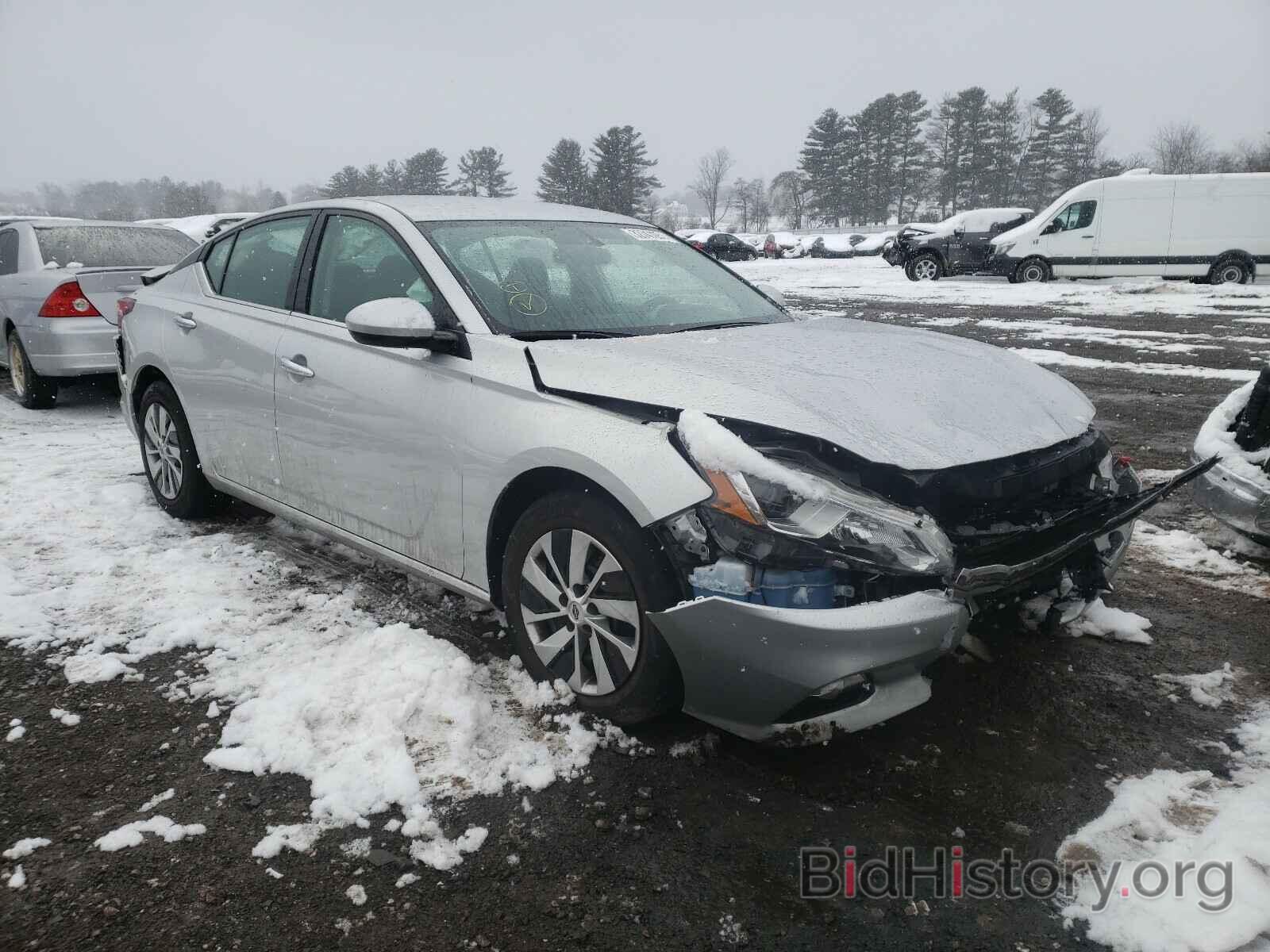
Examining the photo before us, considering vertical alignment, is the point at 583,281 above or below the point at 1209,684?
above

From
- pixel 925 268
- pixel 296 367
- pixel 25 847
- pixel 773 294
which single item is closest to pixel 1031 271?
pixel 925 268

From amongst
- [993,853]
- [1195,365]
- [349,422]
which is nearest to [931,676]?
[993,853]

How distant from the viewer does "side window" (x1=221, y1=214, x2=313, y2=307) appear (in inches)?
150

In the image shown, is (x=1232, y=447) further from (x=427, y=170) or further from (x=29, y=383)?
(x=427, y=170)

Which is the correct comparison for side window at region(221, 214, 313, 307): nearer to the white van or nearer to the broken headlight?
the broken headlight

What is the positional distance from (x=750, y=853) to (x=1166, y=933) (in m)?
0.91

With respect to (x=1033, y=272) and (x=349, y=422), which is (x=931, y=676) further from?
(x=1033, y=272)

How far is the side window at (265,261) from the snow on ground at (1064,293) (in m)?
10.2

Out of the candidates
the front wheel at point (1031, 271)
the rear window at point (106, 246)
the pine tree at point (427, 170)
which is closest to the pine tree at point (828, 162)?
the pine tree at point (427, 170)

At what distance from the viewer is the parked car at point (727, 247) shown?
36.7 m

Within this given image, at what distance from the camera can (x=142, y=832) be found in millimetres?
2246

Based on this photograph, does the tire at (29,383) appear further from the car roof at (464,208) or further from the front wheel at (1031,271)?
the front wheel at (1031,271)

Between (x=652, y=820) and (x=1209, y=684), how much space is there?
77.4 inches

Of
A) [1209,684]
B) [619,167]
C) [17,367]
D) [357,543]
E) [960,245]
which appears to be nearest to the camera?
[1209,684]
